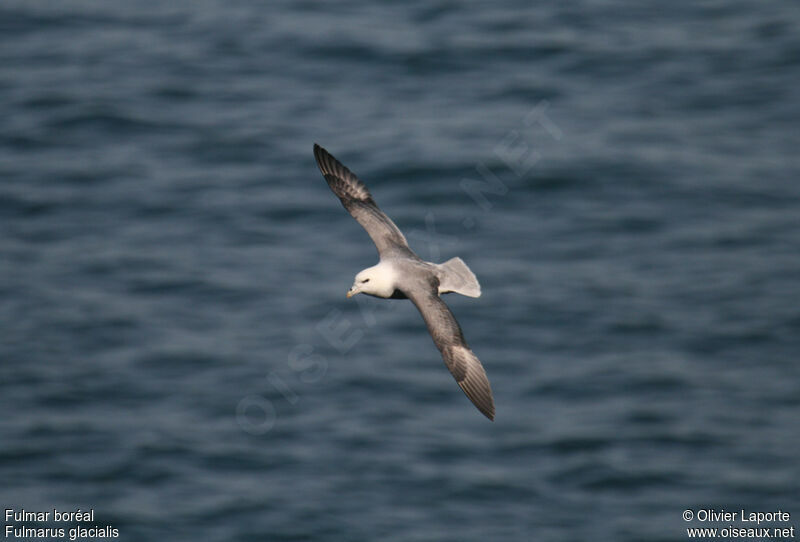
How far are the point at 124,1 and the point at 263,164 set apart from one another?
8.11 m

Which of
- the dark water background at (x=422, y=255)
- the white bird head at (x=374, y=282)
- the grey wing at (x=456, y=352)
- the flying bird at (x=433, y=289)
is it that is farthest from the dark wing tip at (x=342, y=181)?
the dark water background at (x=422, y=255)

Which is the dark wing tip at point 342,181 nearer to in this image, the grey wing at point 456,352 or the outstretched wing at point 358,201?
the outstretched wing at point 358,201

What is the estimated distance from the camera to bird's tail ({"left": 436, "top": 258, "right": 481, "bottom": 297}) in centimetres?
1190

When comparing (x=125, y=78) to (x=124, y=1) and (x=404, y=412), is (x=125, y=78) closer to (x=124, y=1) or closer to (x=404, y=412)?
(x=124, y=1)

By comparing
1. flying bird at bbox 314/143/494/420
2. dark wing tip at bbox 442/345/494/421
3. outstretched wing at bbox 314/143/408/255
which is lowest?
dark wing tip at bbox 442/345/494/421

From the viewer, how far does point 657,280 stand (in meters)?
21.7

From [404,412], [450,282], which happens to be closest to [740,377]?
[404,412]

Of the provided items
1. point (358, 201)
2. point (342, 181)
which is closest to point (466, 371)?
point (358, 201)

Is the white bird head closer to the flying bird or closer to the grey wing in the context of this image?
the flying bird

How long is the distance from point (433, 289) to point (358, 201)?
81.1 inches

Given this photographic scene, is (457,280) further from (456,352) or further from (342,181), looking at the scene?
(342,181)

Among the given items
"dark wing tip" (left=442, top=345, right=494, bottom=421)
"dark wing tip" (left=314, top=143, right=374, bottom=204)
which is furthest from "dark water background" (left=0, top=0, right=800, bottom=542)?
"dark wing tip" (left=442, top=345, right=494, bottom=421)

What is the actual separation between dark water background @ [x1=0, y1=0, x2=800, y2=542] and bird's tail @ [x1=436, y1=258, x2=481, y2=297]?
675 centimetres

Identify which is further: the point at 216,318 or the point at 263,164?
the point at 263,164
